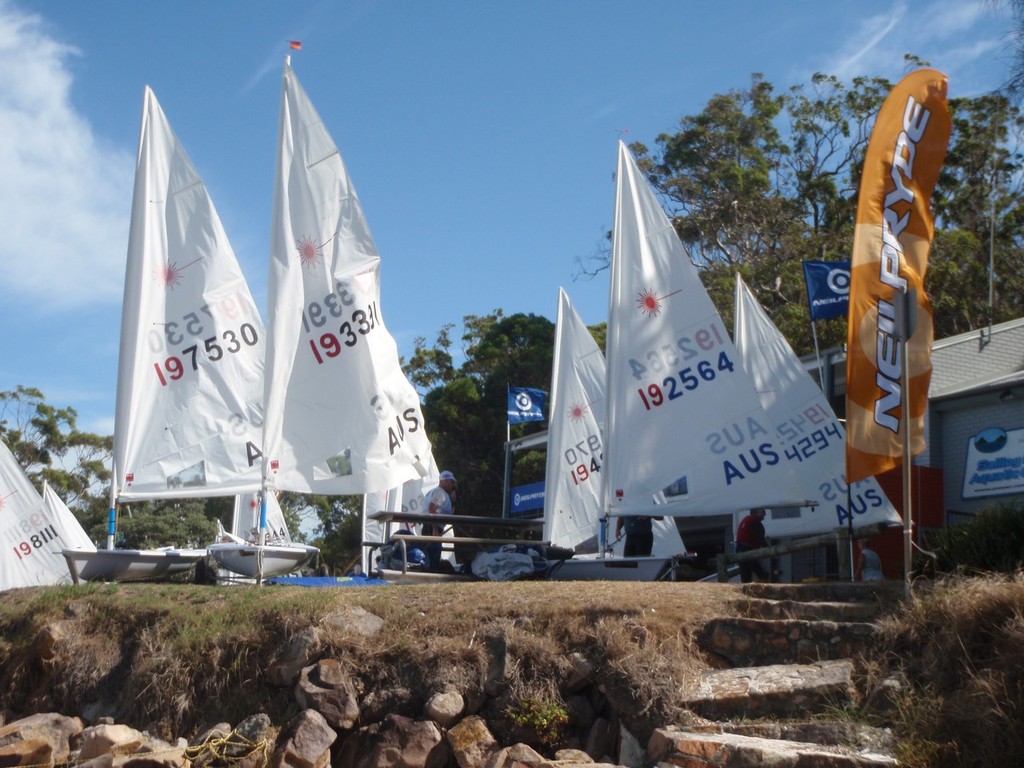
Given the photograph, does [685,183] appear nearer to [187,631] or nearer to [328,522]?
[328,522]

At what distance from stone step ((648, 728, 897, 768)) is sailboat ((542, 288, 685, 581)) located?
34.4 feet

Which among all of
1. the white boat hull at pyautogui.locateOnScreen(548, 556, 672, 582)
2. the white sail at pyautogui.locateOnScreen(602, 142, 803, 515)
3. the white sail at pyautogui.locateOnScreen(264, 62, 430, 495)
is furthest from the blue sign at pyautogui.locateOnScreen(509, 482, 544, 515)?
the white boat hull at pyautogui.locateOnScreen(548, 556, 672, 582)

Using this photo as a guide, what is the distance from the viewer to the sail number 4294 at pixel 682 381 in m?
15.6

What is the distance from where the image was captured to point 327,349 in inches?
605

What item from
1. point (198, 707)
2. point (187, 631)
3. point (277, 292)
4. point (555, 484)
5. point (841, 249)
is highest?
point (841, 249)

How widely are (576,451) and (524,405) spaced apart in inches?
276

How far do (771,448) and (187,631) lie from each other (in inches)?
326

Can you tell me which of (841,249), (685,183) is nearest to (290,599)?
(841,249)

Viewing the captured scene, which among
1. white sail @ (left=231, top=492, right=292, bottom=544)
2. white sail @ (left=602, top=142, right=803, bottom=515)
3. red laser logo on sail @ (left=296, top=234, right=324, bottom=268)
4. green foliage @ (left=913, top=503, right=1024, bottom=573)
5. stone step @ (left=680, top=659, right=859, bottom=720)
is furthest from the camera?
white sail @ (left=231, top=492, right=292, bottom=544)

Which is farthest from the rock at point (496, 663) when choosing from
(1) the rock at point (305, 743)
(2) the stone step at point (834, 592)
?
(2) the stone step at point (834, 592)

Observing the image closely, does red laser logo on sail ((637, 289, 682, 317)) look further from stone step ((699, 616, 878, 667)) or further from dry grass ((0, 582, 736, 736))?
stone step ((699, 616, 878, 667))

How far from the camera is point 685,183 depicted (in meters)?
37.2

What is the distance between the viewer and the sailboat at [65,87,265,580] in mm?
15438

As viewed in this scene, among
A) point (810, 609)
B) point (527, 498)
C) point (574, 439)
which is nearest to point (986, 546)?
point (810, 609)
